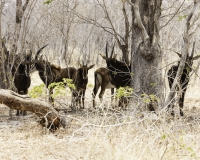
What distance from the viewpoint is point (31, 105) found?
743 centimetres

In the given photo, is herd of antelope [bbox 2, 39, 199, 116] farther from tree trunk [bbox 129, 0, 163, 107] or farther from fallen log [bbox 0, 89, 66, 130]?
fallen log [bbox 0, 89, 66, 130]

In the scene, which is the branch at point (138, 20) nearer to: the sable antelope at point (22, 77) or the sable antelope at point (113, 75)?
the sable antelope at point (113, 75)

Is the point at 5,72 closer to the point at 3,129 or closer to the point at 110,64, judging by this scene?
the point at 3,129

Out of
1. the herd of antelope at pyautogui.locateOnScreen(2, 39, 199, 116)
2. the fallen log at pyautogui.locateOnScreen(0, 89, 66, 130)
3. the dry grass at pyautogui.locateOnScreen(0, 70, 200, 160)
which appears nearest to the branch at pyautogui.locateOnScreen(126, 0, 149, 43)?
the dry grass at pyautogui.locateOnScreen(0, 70, 200, 160)

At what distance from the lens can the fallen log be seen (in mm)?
7113

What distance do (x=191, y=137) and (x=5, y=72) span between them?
559 cm

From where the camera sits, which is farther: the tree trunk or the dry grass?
the tree trunk

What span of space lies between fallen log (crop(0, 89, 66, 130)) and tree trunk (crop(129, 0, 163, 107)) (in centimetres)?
205

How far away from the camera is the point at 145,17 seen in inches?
338

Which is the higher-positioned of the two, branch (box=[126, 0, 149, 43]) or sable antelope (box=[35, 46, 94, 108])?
branch (box=[126, 0, 149, 43])

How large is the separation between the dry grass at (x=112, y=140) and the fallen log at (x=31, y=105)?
7.7 inches

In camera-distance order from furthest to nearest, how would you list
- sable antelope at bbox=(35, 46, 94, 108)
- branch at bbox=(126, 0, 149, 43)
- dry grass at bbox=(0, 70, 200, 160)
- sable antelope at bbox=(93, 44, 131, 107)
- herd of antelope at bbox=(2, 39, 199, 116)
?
sable antelope at bbox=(35, 46, 94, 108) < sable antelope at bbox=(93, 44, 131, 107) < herd of antelope at bbox=(2, 39, 199, 116) < branch at bbox=(126, 0, 149, 43) < dry grass at bbox=(0, 70, 200, 160)

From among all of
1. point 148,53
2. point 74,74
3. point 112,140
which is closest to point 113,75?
point 74,74

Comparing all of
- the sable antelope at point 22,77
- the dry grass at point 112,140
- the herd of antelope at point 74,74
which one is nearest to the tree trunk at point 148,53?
the herd of antelope at point 74,74
